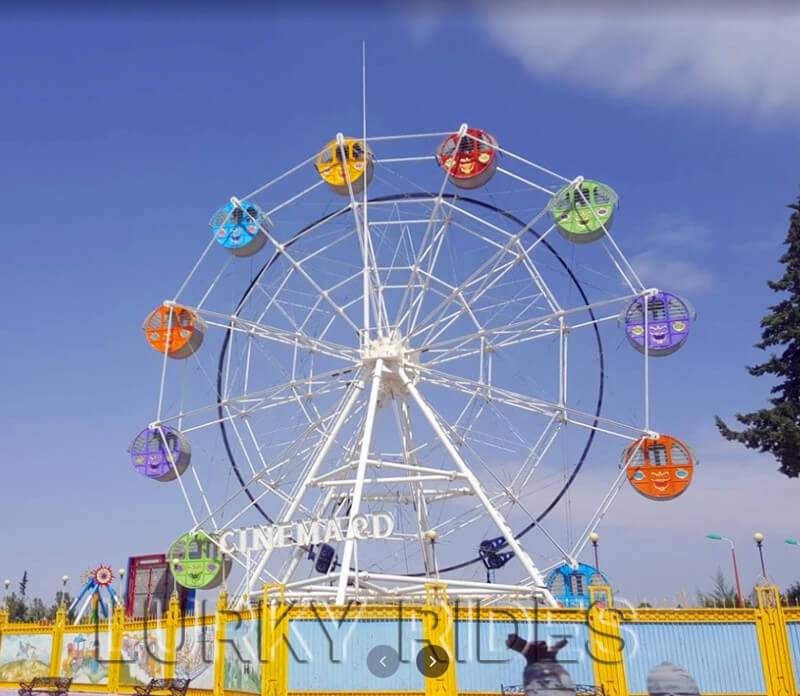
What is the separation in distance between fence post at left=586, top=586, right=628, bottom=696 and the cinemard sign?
7085 millimetres

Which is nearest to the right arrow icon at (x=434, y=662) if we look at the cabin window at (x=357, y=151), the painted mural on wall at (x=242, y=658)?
the painted mural on wall at (x=242, y=658)

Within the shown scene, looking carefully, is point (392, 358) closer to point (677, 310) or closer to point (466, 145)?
point (466, 145)

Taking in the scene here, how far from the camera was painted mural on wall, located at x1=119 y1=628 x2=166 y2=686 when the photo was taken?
23.1 m

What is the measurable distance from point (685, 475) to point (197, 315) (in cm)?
1617

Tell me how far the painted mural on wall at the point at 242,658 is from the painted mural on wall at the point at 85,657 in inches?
405

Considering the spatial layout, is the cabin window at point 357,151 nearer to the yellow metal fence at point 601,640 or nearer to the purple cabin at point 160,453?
the purple cabin at point 160,453

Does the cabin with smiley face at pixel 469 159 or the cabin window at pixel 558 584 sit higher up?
the cabin with smiley face at pixel 469 159

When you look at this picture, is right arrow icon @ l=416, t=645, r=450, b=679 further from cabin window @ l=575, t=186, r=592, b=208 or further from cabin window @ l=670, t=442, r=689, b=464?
cabin window @ l=575, t=186, r=592, b=208

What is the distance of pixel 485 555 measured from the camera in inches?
1040

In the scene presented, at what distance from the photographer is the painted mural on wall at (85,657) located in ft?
82.1

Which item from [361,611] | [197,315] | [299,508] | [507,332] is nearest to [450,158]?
[507,332]

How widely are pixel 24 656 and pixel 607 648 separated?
860 inches

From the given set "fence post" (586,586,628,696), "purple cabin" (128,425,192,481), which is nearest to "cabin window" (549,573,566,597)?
"fence post" (586,586,628,696)

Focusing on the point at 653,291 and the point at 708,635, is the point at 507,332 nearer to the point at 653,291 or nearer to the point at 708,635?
the point at 653,291
